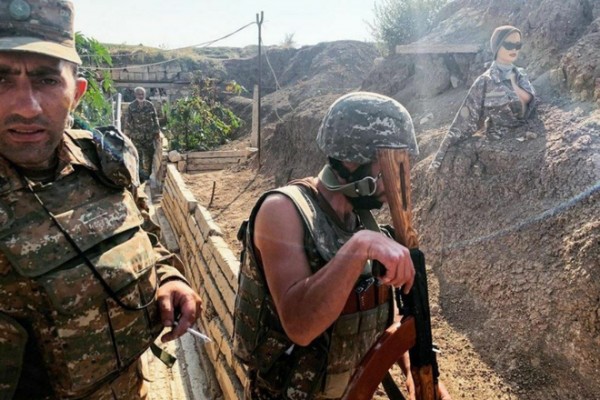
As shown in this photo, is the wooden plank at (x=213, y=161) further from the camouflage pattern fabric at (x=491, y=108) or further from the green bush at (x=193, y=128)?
the camouflage pattern fabric at (x=491, y=108)

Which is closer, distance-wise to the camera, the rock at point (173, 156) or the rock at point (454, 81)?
the rock at point (454, 81)

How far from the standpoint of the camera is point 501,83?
17.3 ft

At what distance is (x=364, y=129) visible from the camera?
1822 millimetres

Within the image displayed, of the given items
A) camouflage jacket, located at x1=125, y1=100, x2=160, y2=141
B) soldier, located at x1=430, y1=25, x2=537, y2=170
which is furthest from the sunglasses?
camouflage jacket, located at x1=125, y1=100, x2=160, y2=141

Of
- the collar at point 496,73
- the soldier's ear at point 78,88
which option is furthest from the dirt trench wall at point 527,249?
the soldier's ear at point 78,88

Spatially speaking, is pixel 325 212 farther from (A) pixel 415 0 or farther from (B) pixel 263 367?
(A) pixel 415 0

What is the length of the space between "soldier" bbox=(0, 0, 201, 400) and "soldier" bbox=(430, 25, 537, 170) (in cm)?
446

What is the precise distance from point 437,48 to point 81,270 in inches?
340

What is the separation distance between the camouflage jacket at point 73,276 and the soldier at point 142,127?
9012 mm

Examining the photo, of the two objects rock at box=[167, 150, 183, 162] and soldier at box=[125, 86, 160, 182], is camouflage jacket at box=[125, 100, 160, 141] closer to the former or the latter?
soldier at box=[125, 86, 160, 182]

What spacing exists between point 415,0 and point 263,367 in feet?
41.8

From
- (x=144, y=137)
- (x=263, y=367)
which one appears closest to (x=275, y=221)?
(x=263, y=367)

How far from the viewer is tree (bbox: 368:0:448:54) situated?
12.1 metres

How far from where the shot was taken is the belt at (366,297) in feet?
5.62
